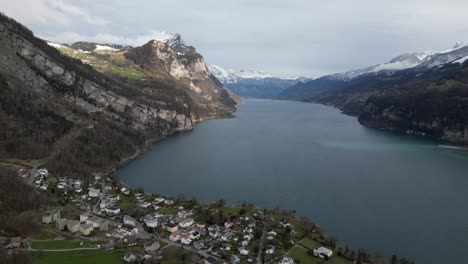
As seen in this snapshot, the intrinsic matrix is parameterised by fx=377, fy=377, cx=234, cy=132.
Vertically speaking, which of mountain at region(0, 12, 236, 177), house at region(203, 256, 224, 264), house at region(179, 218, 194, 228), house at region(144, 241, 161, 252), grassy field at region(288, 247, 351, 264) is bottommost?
grassy field at region(288, 247, 351, 264)

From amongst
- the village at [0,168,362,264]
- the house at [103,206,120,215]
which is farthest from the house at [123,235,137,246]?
the house at [103,206,120,215]

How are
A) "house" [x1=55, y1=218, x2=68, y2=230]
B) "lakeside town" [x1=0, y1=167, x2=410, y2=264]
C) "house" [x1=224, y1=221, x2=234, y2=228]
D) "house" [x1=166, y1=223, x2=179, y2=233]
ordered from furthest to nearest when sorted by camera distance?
"house" [x1=224, y1=221, x2=234, y2=228], "house" [x1=166, y1=223, x2=179, y2=233], "house" [x1=55, y1=218, x2=68, y2=230], "lakeside town" [x1=0, y1=167, x2=410, y2=264]

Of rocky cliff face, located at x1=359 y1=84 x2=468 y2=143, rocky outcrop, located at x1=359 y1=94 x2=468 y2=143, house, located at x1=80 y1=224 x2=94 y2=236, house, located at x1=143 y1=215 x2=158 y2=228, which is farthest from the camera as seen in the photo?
rocky cliff face, located at x1=359 y1=84 x2=468 y2=143

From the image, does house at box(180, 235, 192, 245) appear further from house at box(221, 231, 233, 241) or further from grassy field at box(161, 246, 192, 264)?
house at box(221, 231, 233, 241)

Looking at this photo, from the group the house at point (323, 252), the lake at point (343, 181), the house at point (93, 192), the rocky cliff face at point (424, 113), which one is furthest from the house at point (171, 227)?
the rocky cliff face at point (424, 113)

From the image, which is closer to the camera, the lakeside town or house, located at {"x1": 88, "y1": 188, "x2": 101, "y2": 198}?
the lakeside town

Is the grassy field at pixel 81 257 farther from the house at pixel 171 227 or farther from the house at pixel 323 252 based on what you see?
the house at pixel 323 252

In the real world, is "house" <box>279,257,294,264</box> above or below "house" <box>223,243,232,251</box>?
below

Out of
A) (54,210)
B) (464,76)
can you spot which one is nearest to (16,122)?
(54,210)
